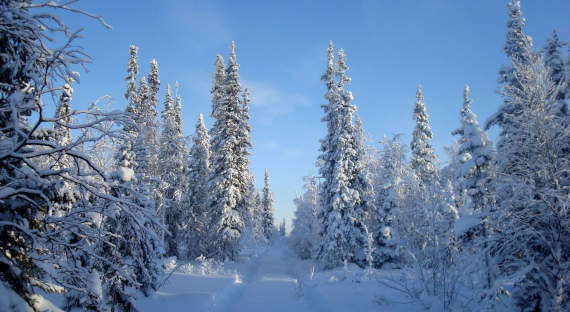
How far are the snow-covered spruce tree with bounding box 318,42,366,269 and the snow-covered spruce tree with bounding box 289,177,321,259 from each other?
8.31 m

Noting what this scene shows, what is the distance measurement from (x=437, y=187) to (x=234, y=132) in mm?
19770

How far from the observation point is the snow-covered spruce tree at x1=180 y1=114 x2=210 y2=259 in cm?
2900

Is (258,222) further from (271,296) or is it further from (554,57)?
(554,57)

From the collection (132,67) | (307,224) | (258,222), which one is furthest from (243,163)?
(258,222)

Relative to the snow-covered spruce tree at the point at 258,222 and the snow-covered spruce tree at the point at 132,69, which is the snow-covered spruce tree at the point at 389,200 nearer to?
the snow-covered spruce tree at the point at 258,222

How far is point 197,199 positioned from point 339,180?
47.7ft

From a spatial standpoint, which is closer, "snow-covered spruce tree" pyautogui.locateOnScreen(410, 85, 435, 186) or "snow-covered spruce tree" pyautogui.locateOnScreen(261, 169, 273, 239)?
"snow-covered spruce tree" pyautogui.locateOnScreen(410, 85, 435, 186)

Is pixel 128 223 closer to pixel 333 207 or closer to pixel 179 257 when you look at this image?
pixel 333 207

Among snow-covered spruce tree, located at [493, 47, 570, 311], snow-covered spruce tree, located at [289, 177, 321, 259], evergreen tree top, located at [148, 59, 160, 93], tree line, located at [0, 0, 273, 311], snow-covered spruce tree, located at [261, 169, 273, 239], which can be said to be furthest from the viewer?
snow-covered spruce tree, located at [261, 169, 273, 239]

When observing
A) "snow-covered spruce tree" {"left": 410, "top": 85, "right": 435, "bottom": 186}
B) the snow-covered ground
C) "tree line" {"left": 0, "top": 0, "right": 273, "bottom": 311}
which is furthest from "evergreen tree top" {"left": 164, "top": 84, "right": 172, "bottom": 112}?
"snow-covered spruce tree" {"left": 410, "top": 85, "right": 435, "bottom": 186}

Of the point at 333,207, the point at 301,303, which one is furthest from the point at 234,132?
the point at 301,303

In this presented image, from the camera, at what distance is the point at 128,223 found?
404 centimetres

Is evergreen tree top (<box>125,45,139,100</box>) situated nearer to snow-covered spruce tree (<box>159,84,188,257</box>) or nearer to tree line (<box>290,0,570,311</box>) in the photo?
snow-covered spruce tree (<box>159,84,188,257</box>)

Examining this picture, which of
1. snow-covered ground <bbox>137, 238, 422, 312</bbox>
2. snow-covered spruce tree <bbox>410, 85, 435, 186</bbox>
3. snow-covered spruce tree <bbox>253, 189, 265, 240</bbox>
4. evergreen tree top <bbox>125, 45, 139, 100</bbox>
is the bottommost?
snow-covered ground <bbox>137, 238, 422, 312</bbox>
